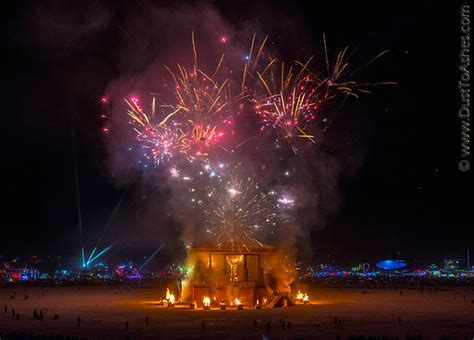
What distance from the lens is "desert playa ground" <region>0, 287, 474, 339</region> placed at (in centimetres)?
2944

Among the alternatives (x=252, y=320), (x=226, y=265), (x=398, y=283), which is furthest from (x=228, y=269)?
(x=398, y=283)

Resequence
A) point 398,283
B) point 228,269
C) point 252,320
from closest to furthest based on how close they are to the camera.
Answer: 1. point 252,320
2. point 228,269
3. point 398,283

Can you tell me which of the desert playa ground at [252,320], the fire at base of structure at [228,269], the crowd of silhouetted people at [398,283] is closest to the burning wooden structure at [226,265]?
the fire at base of structure at [228,269]

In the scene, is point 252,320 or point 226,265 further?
point 226,265

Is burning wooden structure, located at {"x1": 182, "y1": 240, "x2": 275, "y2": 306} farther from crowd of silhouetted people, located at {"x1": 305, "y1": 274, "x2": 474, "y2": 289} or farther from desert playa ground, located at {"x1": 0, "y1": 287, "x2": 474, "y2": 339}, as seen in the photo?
crowd of silhouetted people, located at {"x1": 305, "y1": 274, "x2": 474, "y2": 289}

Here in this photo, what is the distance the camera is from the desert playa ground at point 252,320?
1159 inches

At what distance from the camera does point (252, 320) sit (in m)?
35.2

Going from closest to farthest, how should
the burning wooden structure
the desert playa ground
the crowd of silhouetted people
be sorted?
the desert playa ground
the burning wooden structure
the crowd of silhouetted people

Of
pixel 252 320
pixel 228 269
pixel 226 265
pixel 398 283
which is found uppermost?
pixel 226 265

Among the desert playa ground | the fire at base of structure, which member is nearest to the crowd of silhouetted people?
the desert playa ground

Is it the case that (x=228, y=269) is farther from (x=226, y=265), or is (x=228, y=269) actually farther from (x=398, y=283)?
(x=398, y=283)

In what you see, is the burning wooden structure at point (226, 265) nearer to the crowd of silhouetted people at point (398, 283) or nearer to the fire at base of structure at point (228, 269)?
the fire at base of structure at point (228, 269)

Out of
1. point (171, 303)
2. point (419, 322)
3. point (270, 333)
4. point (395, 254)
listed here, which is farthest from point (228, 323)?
point (395, 254)

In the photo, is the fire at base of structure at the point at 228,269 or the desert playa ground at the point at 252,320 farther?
the fire at base of structure at the point at 228,269
